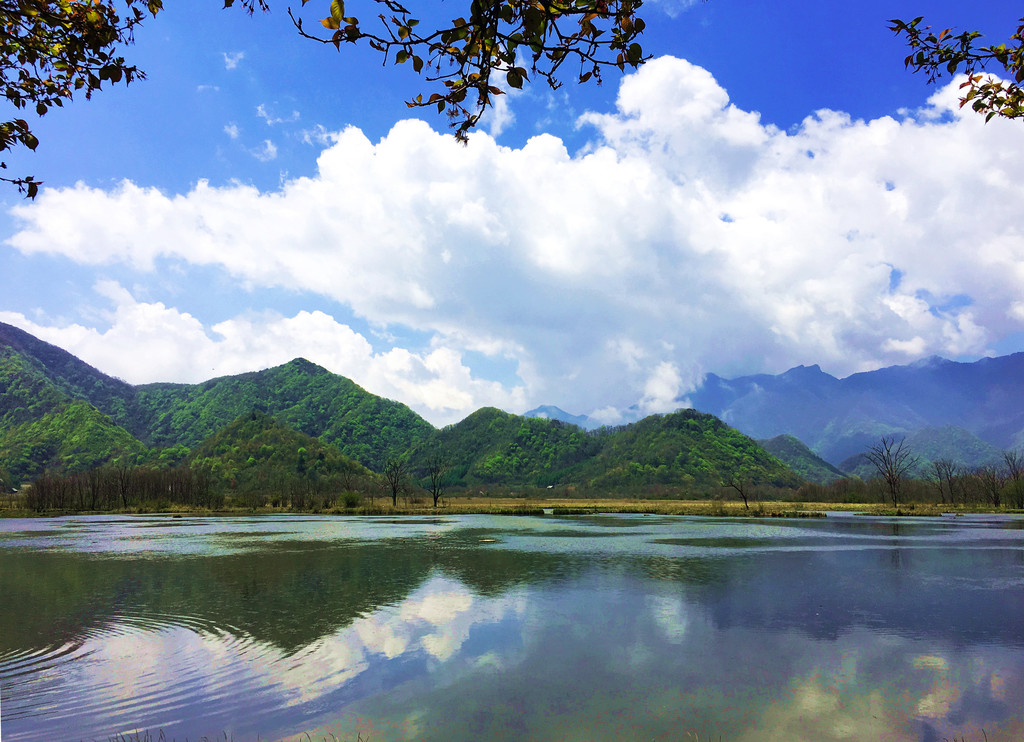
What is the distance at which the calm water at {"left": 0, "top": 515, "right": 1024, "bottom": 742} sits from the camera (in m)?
9.30

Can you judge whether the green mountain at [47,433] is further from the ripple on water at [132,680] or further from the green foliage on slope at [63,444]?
the ripple on water at [132,680]

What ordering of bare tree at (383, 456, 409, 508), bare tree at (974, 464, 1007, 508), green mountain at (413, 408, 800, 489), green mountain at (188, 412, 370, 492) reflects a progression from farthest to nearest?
green mountain at (413, 408, 800, 489)
green mountain at (188, 412, 370, 492)
bare tree at (383, 456, 409, 508)
bare tree at (974, 464, 1007, 508)

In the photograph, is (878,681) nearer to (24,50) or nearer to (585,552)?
(24,50)

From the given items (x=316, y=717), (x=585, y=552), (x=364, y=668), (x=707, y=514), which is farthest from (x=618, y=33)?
(x=707, y=514)

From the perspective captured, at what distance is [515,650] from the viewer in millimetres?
13328

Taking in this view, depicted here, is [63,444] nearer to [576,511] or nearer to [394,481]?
[394,481]

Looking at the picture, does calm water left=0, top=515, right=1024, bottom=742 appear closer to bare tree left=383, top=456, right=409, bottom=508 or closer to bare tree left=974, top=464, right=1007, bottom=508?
bare tree left=383, top=456, right=409, bottom=508

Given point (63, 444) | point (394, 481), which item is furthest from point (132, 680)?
point (63, 444)

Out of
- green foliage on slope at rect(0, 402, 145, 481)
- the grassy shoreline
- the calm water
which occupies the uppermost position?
green foliage on slope at rect(0, 402, 145, 481)

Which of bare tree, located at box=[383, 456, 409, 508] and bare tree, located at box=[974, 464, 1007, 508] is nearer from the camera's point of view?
bare tree, located at box=[974, 464, 1007, 508]

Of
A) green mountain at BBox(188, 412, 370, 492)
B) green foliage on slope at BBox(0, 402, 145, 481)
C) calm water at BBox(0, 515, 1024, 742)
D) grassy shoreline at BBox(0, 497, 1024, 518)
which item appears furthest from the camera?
green foliage on slope at BBox(0, 402, 145, 481)

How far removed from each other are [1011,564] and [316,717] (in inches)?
1292

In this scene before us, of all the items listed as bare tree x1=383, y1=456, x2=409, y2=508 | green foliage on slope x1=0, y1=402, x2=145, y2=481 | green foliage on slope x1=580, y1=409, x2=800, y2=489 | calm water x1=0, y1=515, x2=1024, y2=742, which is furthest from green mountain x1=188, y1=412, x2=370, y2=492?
calm water x1=0, y1=515, x2=1024, y2=742

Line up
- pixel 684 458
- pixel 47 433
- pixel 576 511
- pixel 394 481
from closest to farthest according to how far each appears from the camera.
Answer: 1. pixel 576 511
2. pixel 394 481
3. pixel 47 433
4. pixel 684 458
